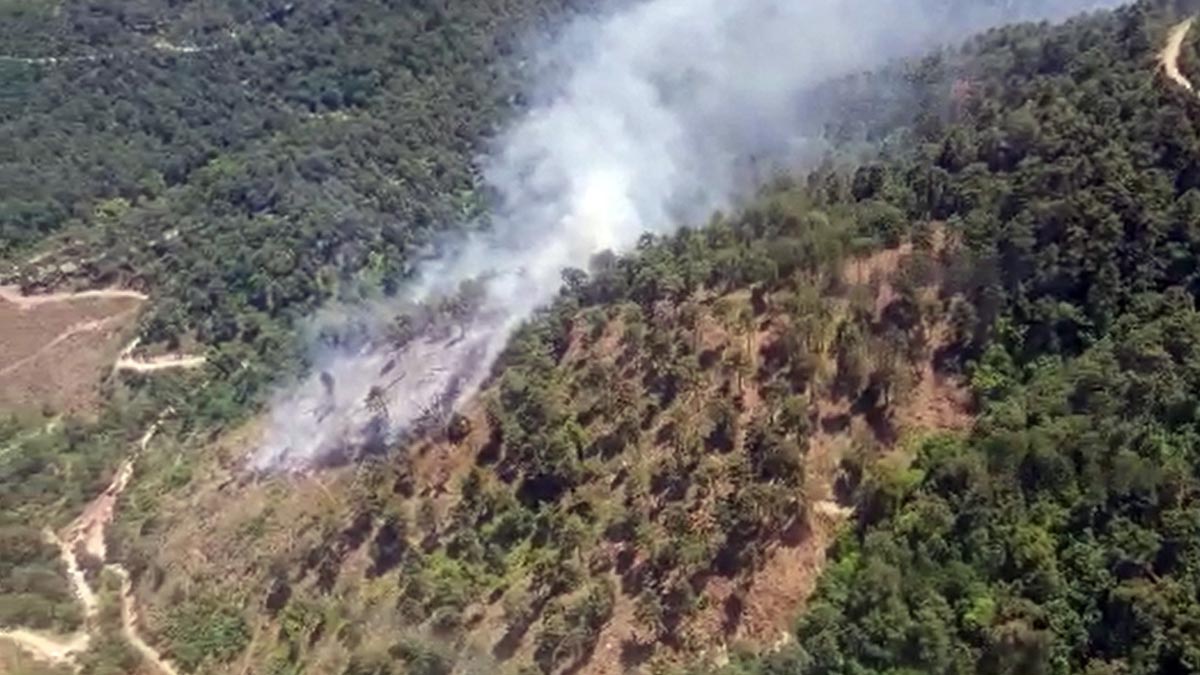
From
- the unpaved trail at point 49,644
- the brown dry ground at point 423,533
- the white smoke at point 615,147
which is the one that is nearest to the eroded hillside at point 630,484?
the brown dry ground at point 423,533

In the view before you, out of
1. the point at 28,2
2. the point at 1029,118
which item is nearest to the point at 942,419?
the point at 1029,118

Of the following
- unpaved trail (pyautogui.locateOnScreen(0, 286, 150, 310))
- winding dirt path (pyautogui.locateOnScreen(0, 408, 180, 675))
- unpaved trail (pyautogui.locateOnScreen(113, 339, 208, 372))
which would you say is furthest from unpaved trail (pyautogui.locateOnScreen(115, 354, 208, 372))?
unpaved trail (pyautogui.locateOnScreen(0, 286, 150, 310))

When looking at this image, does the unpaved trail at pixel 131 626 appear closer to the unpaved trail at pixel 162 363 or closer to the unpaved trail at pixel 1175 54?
the unpaved trail at pixel 162 363

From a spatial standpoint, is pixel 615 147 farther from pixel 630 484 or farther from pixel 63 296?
pixel 63 296

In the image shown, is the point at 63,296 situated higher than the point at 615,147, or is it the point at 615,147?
the point at 615,147

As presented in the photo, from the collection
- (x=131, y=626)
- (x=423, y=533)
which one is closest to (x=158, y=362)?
(x=131, y=626)

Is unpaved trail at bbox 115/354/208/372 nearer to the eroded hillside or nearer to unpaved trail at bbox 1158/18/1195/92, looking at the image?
the eroded hillside
